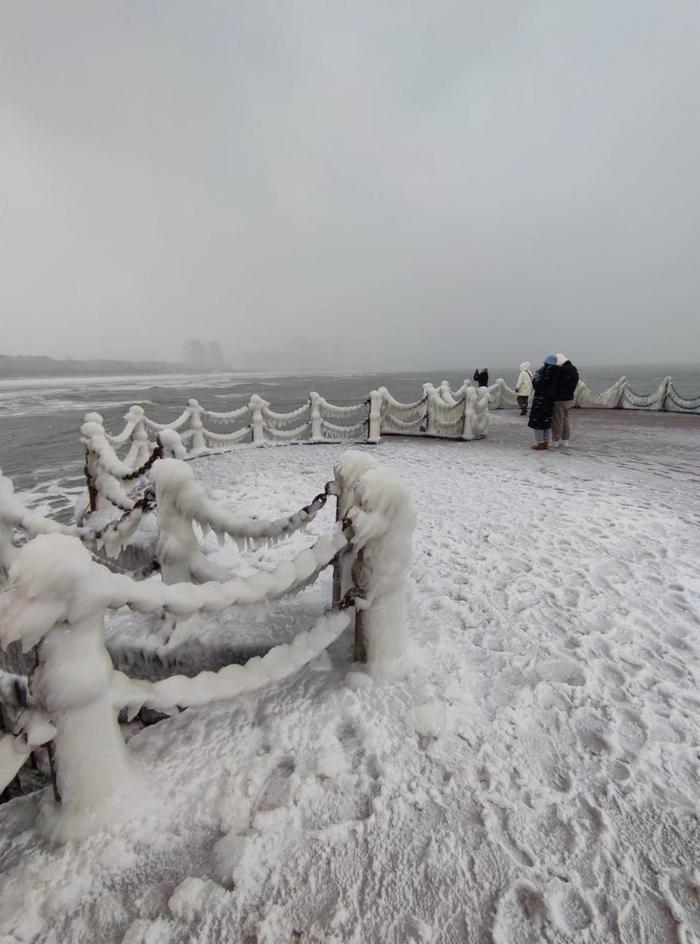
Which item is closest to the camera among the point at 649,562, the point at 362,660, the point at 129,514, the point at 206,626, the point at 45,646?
the point at 45,646

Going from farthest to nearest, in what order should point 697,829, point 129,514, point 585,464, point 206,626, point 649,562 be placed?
1. point 585,464
2. point 649,562
3. point 129,514
4. point 206,626
5. point 697,829

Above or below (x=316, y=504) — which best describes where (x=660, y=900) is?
below

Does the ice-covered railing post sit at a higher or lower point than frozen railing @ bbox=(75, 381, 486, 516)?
higher

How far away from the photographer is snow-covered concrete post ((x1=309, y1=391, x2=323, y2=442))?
1053cm

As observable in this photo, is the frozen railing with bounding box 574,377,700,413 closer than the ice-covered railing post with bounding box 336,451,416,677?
No

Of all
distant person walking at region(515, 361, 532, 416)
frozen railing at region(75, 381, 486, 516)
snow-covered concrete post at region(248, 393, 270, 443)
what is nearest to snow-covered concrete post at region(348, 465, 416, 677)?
frozen railing at region(75, 381, 486, 516)

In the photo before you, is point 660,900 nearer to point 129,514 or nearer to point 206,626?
point 206,626

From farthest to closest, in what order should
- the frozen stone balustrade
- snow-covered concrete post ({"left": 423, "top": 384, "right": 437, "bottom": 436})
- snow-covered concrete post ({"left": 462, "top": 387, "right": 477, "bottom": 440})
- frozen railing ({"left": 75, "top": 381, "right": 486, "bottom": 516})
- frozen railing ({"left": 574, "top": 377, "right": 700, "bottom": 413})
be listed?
1. frozen railing ({"left": 574, "top": 377, "right": 700, "bottom": 413})
2. snow-covered concrete post ({"left": 423, "top": 384, "right": 437, "bottom": 436})
3. snow-covered concrete post ({"left": 462, "top": 387, "right": 477, "bottom": 440})
4. the frozen stone balustrade
5. frozen railing ({"left": 75, "top": 381, "right": 486, "bottom": 516})

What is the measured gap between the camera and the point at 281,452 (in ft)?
31.8

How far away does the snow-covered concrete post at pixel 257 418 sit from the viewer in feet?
33.2

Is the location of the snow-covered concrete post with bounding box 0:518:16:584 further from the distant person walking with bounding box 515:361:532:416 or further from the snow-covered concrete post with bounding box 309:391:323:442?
the distant person walking with bounding box 515:361:532:416

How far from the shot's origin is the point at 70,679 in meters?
1.43

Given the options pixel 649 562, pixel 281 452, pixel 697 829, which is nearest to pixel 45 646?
pixel 697 829

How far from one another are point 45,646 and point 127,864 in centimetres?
87
